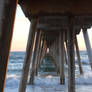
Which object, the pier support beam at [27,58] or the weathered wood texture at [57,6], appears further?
the weathered wood texture at [57,6]

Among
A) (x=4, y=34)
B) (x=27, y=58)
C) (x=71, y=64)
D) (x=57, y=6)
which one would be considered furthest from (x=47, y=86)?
(x=4, y=34)

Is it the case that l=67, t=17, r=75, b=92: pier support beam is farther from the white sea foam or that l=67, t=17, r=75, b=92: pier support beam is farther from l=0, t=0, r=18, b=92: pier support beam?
l=0, t=0, r=18, b=92: pier support beam

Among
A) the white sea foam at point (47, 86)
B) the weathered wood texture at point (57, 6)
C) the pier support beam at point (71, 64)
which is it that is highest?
the weathered wood texture at point (57, 6)

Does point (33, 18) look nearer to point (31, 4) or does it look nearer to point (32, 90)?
point (31, 4)

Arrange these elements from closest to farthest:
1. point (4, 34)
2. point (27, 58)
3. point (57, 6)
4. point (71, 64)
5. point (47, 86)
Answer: point (4, 34) < point (57, 6) < point (27, 58) < point (71, 64) < point (47, 86)

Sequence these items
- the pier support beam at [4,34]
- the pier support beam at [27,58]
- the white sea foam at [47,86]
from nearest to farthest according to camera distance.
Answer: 1. the pier support beam at [4,34]
2. the pier support beam at [27,58]
3. the white sea foam at [47,86]

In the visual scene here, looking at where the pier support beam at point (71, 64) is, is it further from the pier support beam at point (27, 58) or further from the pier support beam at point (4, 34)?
the pier support beam at point (4, 34)

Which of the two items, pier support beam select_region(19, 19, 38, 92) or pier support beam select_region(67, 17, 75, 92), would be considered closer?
pier support beam select_region(19, 19, 38, 92)

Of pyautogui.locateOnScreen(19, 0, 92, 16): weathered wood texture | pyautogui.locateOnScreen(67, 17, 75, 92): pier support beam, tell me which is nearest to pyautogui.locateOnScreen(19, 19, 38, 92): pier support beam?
pyautogui.locateOnScreen(19, 0, 92, 16): weathered wood texture

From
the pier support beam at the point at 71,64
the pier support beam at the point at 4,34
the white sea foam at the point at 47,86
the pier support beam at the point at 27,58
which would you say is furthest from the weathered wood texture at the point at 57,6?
the white sea foam at the point at 47,86

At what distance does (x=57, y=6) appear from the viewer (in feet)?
18.0

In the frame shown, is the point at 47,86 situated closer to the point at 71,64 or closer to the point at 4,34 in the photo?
the point at 71,64

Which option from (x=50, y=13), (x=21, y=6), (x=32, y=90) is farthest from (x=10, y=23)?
(x=32, y=90)

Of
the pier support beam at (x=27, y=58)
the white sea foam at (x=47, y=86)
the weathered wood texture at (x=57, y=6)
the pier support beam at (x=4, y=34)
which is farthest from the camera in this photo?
the white sea foam at (x=47, y=86)
